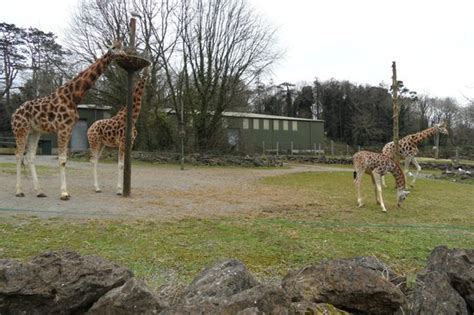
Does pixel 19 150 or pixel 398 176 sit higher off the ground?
pixel 19 150

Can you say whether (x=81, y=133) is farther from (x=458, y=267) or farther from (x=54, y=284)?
(x=458, y=267)

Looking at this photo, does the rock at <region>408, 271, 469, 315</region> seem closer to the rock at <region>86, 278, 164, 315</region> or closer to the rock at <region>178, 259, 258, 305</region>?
the rock at <region>178, 259, 258, 305</region>

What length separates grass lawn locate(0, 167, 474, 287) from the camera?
4.59 meters

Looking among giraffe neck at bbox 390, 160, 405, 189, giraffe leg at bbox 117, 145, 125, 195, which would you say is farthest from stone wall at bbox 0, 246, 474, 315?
giraffe leg at bbox 117, 145, 125, 195

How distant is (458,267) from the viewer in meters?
3.10

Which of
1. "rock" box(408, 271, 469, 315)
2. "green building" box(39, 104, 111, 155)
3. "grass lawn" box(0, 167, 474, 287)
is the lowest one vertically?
"grass lawn" box(0, 167, 474, 287)

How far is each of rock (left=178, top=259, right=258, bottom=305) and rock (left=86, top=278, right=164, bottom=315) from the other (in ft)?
0.63

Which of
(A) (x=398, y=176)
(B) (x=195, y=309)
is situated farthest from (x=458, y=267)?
(A) (x=398, y=176)

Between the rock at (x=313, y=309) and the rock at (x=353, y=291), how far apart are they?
0.08m

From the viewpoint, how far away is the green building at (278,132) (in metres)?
41.4

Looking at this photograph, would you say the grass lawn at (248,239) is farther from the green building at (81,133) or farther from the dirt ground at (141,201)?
the green building at (81,133)

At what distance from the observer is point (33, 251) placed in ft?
15.3

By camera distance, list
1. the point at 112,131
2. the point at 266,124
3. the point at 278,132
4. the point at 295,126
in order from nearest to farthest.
→ 1. the point at 112,131
2. the point at 266,124
3. the point at 278,132
4. the point at 295,126

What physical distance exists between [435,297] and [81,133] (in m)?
35.7
